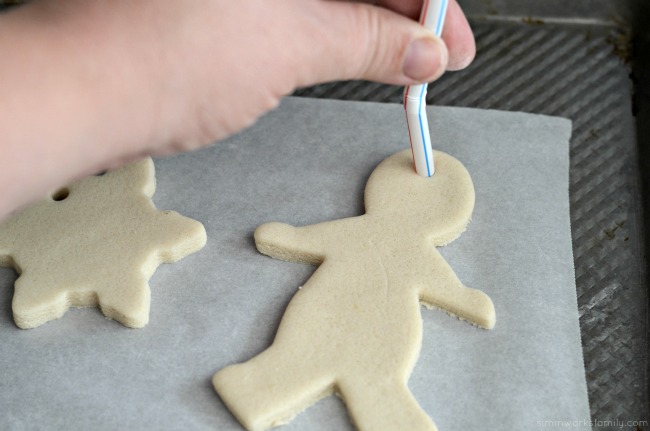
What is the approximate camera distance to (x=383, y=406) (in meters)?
1.05

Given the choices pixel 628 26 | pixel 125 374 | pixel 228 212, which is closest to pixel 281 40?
pixel 228 212

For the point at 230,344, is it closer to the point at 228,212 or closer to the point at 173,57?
the point at 228,212

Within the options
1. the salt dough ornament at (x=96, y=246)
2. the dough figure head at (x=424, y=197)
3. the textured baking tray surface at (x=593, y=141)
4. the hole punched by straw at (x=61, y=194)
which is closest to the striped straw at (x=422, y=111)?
the dough figure head at (x=424, y=197)

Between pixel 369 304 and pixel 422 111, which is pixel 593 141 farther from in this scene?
pixel 369 304

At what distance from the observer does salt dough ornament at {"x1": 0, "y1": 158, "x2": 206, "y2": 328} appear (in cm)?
117

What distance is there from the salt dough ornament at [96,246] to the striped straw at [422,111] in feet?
1.19

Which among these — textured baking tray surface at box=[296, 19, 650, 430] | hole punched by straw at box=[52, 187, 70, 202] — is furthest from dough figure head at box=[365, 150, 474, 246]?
hole punched by straw at box=[52, 187, 70, 202]

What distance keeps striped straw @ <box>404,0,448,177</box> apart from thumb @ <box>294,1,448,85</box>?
0.10 ft

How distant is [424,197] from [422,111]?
0.14m

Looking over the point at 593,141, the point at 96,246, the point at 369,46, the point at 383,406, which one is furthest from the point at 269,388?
the point at 593,141

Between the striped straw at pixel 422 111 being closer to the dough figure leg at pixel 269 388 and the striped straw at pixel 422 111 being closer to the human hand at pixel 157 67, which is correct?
the human hand at pixel 157 67

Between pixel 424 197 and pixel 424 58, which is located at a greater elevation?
pixel 424 58

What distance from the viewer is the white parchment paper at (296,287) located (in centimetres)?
109

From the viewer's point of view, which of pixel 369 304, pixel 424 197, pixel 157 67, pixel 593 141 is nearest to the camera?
pixel 157 67
